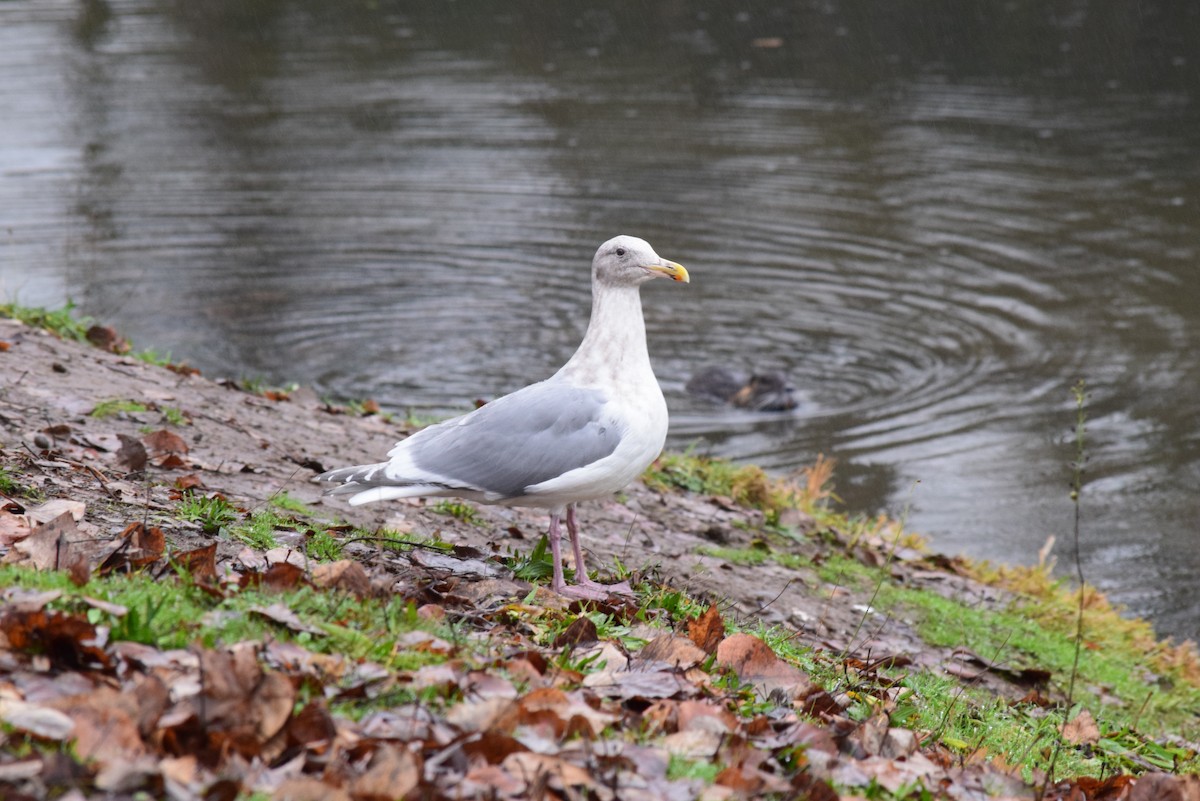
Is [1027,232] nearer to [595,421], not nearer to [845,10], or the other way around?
[595,421]

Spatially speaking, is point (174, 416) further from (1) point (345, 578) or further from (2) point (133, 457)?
(1) point (345, 578)

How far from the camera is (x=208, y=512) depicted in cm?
528

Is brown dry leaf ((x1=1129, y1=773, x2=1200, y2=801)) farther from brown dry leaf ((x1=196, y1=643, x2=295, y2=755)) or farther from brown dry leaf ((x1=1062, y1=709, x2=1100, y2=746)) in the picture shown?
brown dry leaf ((x1=196, y1=643, x2=295, y2=755))

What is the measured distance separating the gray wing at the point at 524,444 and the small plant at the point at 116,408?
2.49m

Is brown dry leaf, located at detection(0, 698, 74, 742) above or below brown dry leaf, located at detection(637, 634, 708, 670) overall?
above

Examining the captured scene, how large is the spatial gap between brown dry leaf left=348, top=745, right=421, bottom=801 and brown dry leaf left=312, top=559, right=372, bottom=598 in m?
1.32

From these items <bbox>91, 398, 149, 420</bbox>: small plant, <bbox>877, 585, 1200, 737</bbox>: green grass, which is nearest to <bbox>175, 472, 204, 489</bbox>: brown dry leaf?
<bbox>91, 398, 149, 420</bbox>: small plant

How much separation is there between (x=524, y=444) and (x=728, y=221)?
43.2 feet

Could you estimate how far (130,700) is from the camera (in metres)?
3.12

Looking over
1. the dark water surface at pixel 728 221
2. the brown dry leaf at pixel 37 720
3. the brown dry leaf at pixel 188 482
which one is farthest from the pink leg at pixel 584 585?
the dark water surface at pixel 728 221

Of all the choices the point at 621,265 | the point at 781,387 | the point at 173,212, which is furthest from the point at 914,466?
the point at 173,212

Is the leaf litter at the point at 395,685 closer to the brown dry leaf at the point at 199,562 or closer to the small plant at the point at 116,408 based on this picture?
the brown dry leaf at the point at 199,562

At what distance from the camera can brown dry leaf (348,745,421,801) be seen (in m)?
2.95

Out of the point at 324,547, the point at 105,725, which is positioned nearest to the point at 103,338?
the point at 324,547
